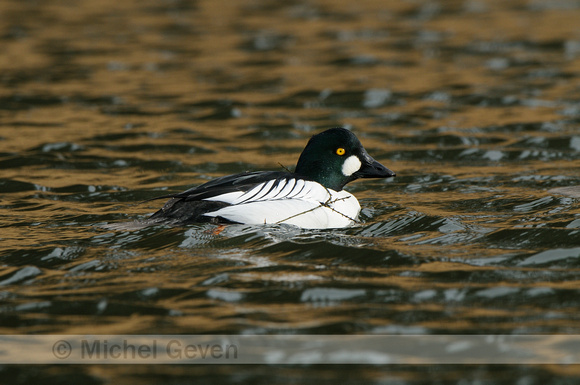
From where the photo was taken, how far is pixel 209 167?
9703 millimetres

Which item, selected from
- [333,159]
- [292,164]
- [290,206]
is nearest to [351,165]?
[333,159]

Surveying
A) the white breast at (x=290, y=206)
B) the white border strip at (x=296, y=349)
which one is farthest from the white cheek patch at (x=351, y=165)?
the white border strip at (x=296, y=349)

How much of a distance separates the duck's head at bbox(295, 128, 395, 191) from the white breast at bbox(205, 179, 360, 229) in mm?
301

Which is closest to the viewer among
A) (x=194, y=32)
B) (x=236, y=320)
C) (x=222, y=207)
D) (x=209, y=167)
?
(x=236, y=320)

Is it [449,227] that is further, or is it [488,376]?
[449,227]

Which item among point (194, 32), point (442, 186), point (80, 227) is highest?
point (194, 32)

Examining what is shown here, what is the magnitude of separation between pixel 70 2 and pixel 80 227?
1678cm

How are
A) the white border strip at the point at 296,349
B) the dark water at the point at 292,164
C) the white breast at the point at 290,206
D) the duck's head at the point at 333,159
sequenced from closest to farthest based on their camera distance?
the white border strip at the point at 296,349
the dark water at the point at 292,164
the white breast at the point at 290,206
the duck's head at the point at 333,159

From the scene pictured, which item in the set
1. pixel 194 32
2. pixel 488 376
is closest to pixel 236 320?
pixel 488 376

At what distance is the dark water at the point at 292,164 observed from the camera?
504 centimetres

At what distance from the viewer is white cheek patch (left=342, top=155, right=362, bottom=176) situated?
7.45 metres

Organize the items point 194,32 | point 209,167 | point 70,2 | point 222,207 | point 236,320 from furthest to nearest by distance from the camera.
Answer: point 70,2
point 194,32
point 209,167
point 222,207
point 236,320

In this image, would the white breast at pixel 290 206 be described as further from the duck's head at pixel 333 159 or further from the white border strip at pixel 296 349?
the white border strip at pixel 296 349

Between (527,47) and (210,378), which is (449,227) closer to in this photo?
(210,378)
